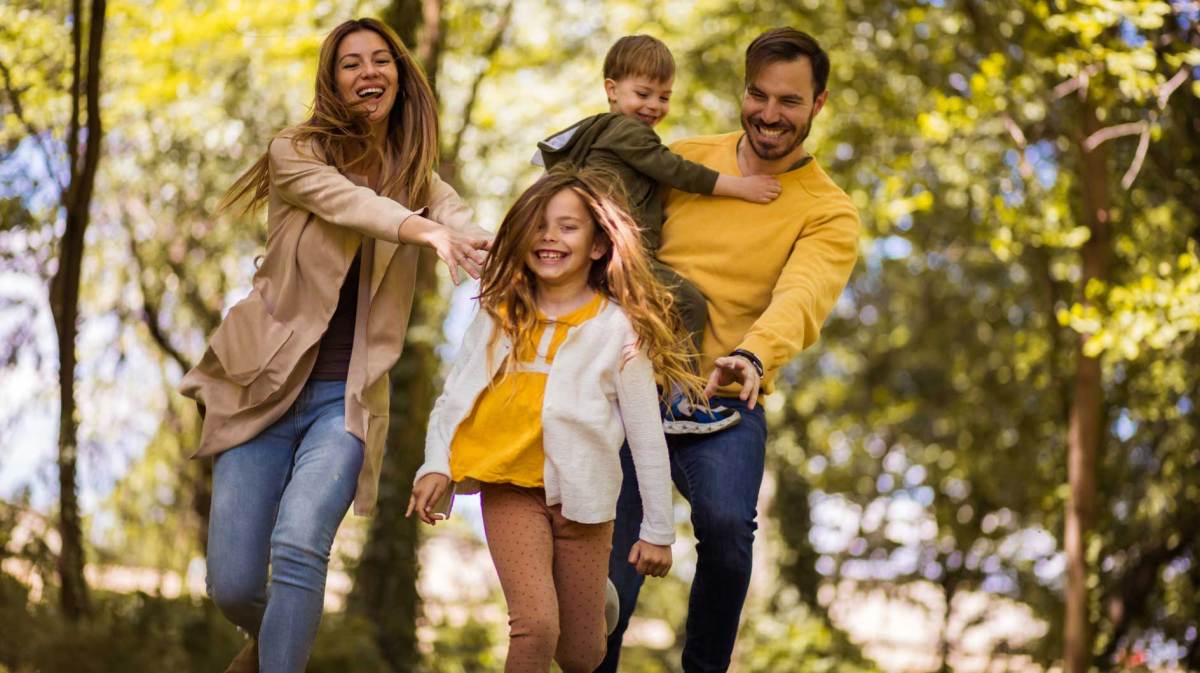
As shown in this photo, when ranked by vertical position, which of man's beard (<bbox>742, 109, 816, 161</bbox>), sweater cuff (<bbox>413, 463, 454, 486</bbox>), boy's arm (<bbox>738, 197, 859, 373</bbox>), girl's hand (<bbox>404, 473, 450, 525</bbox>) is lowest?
girl's hand (<bbox>404, 473, 450, 525</bbox>)

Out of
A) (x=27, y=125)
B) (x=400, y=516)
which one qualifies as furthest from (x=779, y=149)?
(x=400, y=516)

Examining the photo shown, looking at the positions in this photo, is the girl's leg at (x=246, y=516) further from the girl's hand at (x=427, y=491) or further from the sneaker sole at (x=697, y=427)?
the sneaker sole at (x=697, y=427)

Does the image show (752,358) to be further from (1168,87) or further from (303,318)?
(1168,87)

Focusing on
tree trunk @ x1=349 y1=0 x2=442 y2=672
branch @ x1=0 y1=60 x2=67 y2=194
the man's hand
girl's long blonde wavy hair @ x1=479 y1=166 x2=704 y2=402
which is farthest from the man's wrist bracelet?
tree trunk @ x1=349 y1=0 x2=442 y2=672

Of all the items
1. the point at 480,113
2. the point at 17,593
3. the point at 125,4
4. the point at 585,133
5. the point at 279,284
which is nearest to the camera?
the point at 279,284

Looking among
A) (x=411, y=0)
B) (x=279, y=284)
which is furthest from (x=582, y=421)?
(x=411, y=0)

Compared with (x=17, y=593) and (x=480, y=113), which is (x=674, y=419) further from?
(x=480, y=113)

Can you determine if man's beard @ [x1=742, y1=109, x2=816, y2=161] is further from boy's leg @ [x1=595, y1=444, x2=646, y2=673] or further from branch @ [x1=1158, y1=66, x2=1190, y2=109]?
branch @ [x1=1158, y1=66, x2=1190, y2=109]

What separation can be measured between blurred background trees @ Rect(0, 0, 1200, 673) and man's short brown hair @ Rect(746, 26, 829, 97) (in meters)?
1.84

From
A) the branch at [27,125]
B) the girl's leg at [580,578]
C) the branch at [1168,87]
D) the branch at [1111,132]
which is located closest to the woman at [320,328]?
the girl's leg at [580,578]

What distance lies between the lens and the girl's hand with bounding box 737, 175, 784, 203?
4402mm

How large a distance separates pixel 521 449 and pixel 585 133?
1128mm

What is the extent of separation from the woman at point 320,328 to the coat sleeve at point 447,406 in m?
0.20

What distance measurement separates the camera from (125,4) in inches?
470
